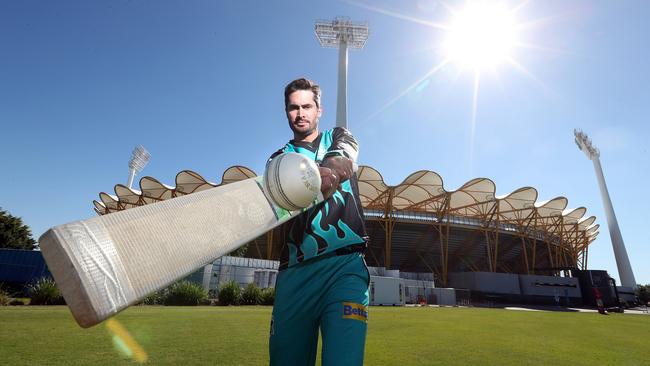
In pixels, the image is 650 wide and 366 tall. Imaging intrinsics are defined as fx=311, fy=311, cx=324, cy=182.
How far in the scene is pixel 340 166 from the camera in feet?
5.62

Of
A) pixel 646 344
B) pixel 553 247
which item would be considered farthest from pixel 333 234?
pixel 553 247

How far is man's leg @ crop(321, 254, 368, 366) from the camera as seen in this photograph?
1684mm

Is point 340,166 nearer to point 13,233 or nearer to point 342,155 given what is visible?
point 342,155

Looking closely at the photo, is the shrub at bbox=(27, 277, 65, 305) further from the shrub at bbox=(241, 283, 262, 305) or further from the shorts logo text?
the shorts logo text

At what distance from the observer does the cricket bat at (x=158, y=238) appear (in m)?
0.80

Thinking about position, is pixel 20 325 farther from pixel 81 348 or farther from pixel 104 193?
pixel 104 193

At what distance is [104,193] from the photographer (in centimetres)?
4697

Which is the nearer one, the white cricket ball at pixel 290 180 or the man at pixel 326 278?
the white cricket ball at pixel 290 180

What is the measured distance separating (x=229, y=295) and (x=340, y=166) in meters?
17.8

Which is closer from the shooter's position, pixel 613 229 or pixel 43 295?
pixel 43 295

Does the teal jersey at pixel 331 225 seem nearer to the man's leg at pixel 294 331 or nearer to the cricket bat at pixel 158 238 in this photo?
the man's leg at pixel 294 331

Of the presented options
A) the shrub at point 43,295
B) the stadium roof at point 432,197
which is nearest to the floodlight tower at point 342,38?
the stadium roof at point 432,197

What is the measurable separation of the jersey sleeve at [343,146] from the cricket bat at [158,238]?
25.5 inches

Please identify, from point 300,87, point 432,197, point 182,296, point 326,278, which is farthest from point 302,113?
point 432,197
